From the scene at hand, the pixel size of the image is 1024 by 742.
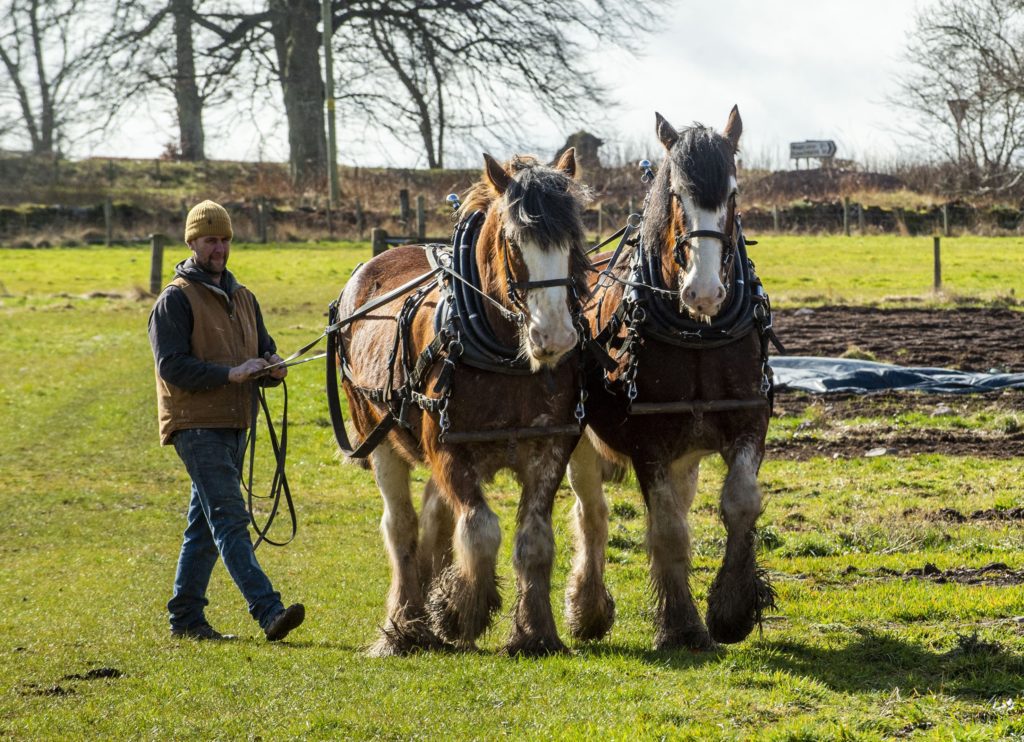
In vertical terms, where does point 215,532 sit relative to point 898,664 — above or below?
above

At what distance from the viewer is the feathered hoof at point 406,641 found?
20.9 feet

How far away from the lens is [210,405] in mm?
6617

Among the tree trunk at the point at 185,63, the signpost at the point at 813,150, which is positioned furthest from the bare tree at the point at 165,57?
the signpost at the point at 813,150

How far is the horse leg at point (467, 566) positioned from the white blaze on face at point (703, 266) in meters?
1.22

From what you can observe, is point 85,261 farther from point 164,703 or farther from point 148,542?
point 164,703

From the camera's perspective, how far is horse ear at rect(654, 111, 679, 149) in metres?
6.51

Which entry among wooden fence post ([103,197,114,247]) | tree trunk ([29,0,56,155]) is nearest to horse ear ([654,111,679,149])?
wooden fence post ([103,197,114,247])

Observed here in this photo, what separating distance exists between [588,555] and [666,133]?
7.12 ft

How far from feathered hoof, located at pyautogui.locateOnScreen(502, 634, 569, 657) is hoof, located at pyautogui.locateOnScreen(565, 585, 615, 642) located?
26.2 inches

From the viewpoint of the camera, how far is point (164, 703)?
17.1ft

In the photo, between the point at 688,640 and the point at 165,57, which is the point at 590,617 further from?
the point at 165,57

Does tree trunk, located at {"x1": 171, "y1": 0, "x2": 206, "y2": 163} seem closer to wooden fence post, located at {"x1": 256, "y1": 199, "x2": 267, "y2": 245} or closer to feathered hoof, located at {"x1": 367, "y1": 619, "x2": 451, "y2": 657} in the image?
wooden fence post, located at {"x1": 256, "y1": 199, "x2": 267, "y2": 245}

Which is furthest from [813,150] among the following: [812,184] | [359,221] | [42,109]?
[42,109]

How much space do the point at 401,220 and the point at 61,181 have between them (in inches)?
474
